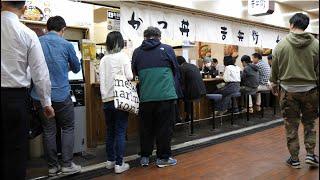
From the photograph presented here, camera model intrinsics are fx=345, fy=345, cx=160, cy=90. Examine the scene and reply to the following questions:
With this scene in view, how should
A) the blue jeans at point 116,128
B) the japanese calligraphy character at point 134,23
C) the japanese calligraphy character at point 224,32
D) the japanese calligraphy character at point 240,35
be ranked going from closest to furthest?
1. the blue jeans at point 116,128
2. the japanese calligraphy character at point 134,23
3. the japanese calligraphy character at point 224,32
4. the japanese calligraphy character at point 240,35

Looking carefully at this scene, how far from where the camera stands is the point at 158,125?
4.80 meters

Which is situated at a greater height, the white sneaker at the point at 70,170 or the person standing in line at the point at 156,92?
the person standing in line at the point at 156,92

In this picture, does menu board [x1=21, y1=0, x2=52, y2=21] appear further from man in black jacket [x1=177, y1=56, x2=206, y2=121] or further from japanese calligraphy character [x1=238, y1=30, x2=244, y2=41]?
japanese calligraphy character [x1=238, y1=30, x2=244, y2=41]

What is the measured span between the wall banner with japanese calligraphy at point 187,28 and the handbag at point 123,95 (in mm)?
1741

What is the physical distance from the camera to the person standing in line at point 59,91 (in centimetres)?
407

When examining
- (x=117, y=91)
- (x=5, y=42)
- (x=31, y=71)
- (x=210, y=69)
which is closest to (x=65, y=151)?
(x=117, y=91)

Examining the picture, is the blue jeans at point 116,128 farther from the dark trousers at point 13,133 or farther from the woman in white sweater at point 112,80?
the dark trousers at point 13,133

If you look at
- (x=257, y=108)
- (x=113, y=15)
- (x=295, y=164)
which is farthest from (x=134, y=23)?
(x=257, y=108)

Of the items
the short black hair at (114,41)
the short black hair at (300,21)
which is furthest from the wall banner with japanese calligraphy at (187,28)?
the short black hair at (300,21)

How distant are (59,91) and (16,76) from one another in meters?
1.51

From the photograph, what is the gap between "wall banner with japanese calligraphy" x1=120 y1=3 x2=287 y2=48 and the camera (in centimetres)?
608

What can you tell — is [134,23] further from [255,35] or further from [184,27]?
[255,35]

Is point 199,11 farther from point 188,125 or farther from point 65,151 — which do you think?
point 65,151

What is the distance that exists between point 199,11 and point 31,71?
514 centimetres
